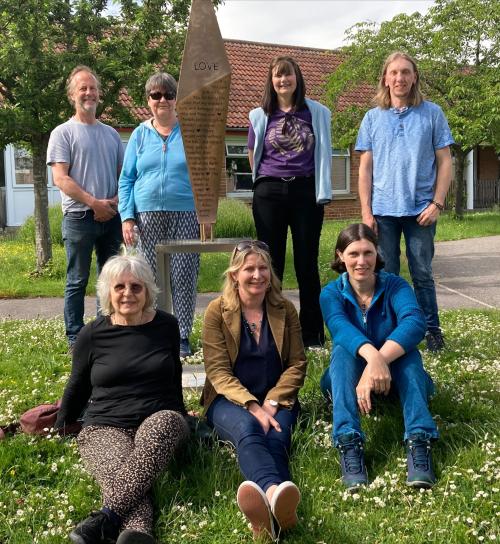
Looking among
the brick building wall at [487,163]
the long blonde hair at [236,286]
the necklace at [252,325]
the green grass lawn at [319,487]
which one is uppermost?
the brick building wall at [487,163]

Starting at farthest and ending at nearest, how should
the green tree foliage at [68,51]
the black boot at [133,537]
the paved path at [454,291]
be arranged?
the green tree foliage at [68,51] → the paved path at [454,291] → the black boot at [133,537]

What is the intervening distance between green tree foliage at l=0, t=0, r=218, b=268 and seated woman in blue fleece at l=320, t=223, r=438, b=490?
22.3 ft

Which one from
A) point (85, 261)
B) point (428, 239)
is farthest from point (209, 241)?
point (428, 239)

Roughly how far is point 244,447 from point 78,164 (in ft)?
10.2

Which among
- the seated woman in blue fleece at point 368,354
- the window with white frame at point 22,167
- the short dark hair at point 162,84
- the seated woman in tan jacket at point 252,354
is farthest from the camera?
the window with white frame at point 22,167

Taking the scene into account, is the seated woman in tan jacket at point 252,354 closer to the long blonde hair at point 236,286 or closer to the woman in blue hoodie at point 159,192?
the long blonde hair at point 236,286

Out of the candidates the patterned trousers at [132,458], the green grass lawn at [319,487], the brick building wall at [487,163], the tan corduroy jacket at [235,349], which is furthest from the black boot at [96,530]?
the brick building wall at [487,163]

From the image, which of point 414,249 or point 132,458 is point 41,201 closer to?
point 414,249

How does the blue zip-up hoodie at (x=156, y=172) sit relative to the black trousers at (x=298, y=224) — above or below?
above

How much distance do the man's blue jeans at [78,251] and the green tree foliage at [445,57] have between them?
536 inches

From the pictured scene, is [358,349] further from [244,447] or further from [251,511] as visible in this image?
[251,511]

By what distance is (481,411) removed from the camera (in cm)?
404

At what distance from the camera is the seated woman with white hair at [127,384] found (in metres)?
3.22

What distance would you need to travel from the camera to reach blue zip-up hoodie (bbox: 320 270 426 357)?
377cm
